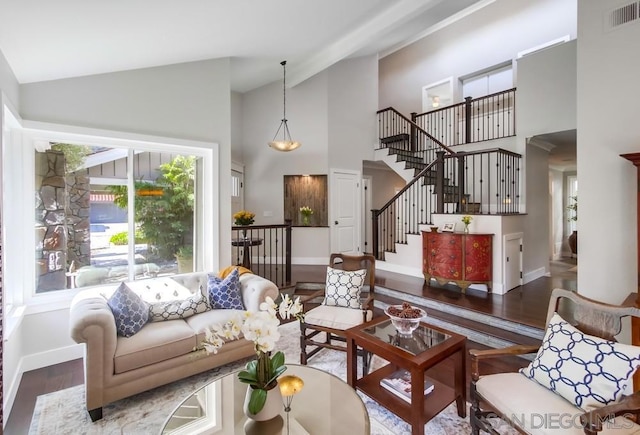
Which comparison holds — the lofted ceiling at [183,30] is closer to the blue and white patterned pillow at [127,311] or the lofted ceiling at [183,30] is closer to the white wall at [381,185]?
the blue and white patterned pillow at [127,311]

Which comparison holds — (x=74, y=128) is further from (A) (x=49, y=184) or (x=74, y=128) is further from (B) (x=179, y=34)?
(B) (x=179, y=34)

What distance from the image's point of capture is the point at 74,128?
123 inches

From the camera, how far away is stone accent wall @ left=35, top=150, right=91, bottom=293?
3121 millimetres

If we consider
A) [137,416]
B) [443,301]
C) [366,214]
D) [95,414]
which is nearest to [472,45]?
[366,214]

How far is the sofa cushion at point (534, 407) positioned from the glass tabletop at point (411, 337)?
41cm

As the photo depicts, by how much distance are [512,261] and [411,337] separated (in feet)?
10.4

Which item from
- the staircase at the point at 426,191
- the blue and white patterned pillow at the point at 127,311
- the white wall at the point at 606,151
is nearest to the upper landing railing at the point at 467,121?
the staircase at the point at 426,191

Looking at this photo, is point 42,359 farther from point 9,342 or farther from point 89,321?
point 89,321

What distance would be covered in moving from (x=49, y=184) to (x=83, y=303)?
1.54m

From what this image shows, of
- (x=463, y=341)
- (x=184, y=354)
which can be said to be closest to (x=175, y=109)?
(x=184, y=354)

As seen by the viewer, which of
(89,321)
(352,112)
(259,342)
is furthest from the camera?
(352,112)

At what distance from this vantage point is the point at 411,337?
7.75 ft

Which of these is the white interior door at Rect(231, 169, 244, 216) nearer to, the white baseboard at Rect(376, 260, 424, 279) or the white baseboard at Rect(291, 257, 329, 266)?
the white baseboard at Rect(291, 257, 329, 266)

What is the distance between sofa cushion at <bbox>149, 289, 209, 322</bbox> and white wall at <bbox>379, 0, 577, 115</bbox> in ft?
25.2
